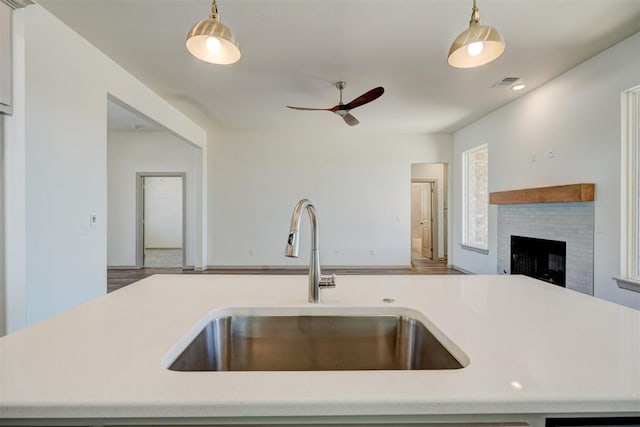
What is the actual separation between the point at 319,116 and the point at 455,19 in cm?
279

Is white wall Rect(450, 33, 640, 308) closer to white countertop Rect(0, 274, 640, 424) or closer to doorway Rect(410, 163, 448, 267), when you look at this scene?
white countertop Rect(0, 274, 640, 424)

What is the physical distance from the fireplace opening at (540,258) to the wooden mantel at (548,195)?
1.67 ft

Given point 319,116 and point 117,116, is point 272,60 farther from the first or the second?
point 117,116

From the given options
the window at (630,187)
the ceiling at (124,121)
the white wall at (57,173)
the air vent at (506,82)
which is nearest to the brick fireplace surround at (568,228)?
the window at (630,187)

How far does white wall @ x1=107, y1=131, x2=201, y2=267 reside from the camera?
6.10 m

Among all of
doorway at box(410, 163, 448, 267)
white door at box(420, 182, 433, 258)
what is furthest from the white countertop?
white door at box(420, 182, 433, 258)

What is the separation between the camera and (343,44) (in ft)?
9.27

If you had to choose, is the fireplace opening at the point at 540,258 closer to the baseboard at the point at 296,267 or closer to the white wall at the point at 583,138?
the white wall at the point at 583,138

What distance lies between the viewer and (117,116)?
514cm

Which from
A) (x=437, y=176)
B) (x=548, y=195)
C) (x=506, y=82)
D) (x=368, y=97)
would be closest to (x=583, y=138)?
(x=548, y=195)

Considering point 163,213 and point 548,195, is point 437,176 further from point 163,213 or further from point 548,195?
point 163,213

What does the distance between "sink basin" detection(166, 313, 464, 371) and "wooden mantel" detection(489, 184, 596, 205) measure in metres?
3.07

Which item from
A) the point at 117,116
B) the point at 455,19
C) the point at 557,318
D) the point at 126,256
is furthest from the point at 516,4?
the point at 126,256

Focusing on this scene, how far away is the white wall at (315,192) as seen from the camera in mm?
6145
